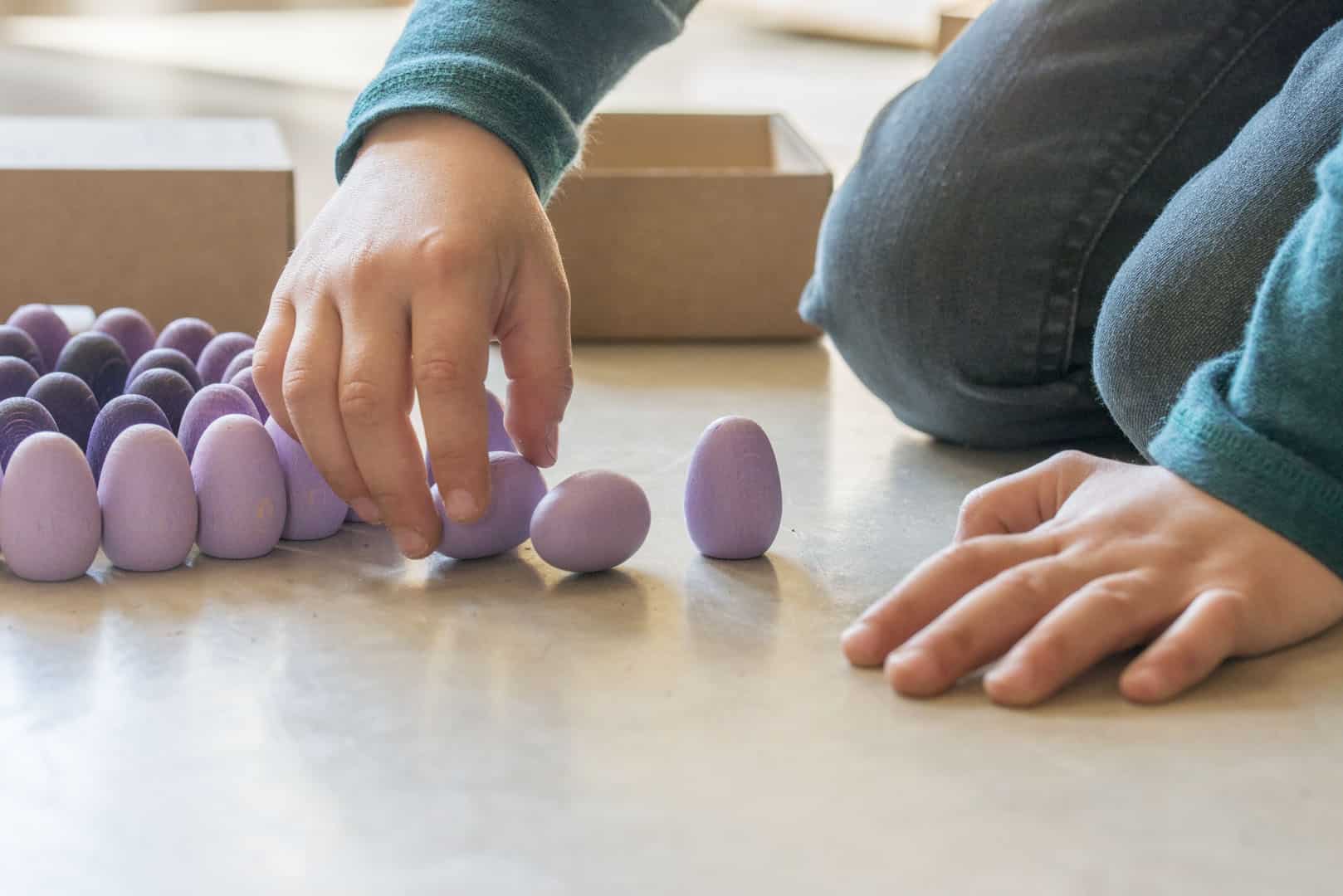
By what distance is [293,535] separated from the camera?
3.18 ft

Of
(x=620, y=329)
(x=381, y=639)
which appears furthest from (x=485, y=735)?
(x=620, y=329)

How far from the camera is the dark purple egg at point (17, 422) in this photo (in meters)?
0.95

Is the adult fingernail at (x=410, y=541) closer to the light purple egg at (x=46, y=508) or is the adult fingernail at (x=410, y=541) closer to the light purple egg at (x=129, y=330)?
the light purple egg at (x=46, y=508)

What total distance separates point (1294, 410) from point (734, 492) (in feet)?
1.09

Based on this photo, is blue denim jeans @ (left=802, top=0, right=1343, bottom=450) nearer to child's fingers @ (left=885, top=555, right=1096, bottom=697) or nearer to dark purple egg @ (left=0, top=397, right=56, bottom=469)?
child's fingers @ (left=885, top=555, right=1096, bottom=697)

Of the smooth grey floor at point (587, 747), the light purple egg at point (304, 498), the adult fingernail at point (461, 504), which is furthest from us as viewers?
the light purple egg at point (304, 498)

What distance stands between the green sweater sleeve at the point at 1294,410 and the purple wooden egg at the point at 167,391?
69 cm

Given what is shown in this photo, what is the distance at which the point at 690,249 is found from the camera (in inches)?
64.7

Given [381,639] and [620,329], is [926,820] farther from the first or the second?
[620,329]

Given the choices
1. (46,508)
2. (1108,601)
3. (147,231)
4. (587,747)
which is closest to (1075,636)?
(1108,601)

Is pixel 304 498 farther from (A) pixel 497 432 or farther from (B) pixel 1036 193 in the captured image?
(B) pixel 1036 193

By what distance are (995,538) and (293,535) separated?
457 mm

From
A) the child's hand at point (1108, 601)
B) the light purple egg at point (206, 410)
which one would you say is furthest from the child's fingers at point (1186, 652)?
the light purple egg at point (206, 410)

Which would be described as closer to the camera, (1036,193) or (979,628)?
(979,628)
